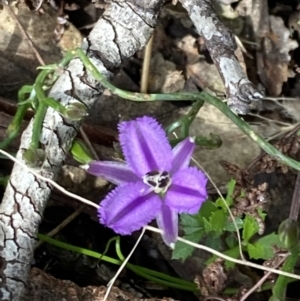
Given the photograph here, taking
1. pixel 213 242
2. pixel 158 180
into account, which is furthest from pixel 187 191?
pixel 213 242

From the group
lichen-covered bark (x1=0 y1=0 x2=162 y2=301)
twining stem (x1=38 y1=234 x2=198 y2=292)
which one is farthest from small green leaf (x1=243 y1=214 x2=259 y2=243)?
lichen-covered bark (x1=0 y1=0 x2=162 y2=301)

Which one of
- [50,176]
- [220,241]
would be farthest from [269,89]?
[50,176]

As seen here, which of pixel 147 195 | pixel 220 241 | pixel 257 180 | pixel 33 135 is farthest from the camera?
pixel 257 180

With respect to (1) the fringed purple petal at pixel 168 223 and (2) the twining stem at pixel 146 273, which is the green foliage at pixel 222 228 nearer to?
(2) the twining stem at pixel 146 273

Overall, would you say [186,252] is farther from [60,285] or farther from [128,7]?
[128,7]

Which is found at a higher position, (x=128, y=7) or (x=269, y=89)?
(x=128, y=7)

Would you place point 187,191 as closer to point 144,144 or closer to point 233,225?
point 144,144

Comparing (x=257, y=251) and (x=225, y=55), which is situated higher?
(x=225, y=55)

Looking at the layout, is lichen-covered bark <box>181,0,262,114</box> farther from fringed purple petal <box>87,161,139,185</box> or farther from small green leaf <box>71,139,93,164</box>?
small green leaf <box>71,139,93,164</box>
